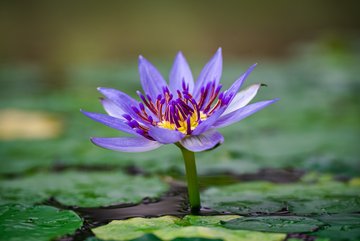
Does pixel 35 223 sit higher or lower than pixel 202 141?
lower

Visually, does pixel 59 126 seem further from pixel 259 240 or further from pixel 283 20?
pixel 283 20

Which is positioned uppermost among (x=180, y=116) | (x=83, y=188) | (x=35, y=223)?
(x=180, y=116)

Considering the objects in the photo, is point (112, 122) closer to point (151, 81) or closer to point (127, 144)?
point (127, 144)

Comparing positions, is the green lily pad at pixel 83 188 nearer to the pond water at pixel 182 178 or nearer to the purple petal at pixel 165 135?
the pond water at pixel 182 178

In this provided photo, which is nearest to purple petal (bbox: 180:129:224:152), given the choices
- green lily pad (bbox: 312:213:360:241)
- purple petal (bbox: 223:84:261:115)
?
purple petal (bbox: 223:84:261:115)

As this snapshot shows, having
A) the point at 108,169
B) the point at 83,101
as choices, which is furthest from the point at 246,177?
the point at 83,101

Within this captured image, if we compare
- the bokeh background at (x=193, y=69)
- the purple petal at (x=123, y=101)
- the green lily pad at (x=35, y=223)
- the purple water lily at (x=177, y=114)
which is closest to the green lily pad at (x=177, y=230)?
the green lily pad at (x=35, y=223)

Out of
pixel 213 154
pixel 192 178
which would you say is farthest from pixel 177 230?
pixel 213 154

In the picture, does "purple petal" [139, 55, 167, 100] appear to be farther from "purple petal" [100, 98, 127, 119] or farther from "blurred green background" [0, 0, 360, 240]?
"blurred green background" [0, 0, 360, 240]
